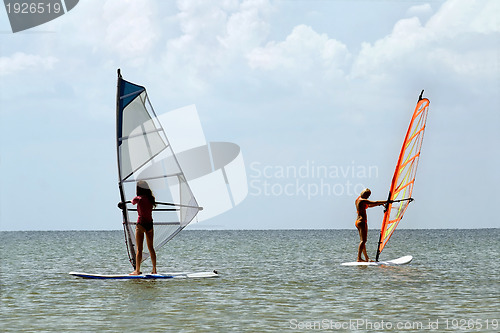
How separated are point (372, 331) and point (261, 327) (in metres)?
1.02

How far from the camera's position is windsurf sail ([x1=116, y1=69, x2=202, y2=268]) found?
10812 mm

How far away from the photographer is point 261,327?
7246 mm

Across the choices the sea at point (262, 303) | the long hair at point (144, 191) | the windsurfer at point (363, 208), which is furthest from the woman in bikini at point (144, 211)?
the windsurfer at point (363, 208)

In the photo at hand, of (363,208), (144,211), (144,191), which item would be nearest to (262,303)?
(144,211)

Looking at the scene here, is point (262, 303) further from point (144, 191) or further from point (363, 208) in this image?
point (363, 208)

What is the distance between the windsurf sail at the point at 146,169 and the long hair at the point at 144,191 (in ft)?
0.60

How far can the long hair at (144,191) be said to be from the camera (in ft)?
34.4

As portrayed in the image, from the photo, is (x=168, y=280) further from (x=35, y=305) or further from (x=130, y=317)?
(x=130, y=317)

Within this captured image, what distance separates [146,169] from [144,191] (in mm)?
534

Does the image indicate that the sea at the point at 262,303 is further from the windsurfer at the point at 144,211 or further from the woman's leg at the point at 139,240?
the windsurfer at the point at 144,211

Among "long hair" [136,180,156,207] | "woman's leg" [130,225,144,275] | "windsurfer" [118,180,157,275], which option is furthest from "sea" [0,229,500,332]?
"long hair" [136,180,156,207]

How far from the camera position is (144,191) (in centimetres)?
1050

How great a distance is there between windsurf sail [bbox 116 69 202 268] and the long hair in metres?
0.18

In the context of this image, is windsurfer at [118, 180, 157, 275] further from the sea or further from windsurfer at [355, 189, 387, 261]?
windsurfer at [355, 189, 387, 261]
